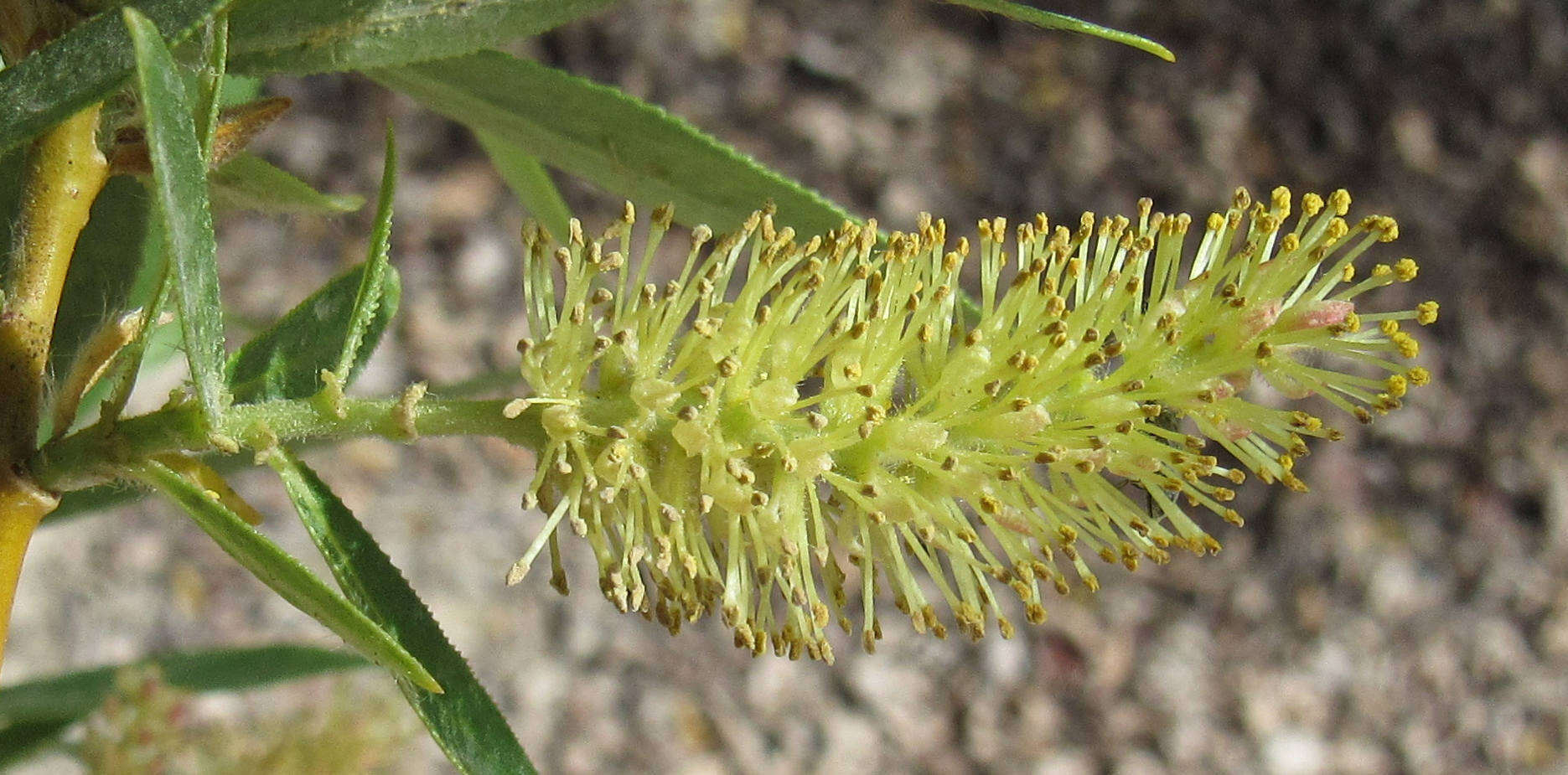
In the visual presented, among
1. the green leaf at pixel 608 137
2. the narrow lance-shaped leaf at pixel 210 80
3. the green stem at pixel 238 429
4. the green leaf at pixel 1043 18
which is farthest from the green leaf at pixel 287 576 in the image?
the green leaf at pixel 1043 18

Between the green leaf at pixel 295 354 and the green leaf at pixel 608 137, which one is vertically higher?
the green leaf at pixel 608 137

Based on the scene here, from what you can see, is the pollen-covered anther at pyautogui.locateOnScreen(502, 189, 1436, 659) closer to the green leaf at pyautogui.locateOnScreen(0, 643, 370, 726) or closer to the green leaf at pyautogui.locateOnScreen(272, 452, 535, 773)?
the green leaf at pyautogui.locateOnScreen(272, 452, 535, 773)

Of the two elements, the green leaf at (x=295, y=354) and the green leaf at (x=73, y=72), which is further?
the green leaf at (x=295, y=354)

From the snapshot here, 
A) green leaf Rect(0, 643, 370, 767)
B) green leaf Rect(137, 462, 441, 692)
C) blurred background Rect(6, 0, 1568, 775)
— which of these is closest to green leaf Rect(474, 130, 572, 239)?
green leaf Rect(137, 462, 441, 692)

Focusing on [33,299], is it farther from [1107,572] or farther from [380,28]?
[1107,572]

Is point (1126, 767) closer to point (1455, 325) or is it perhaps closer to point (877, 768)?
point (877, 768)

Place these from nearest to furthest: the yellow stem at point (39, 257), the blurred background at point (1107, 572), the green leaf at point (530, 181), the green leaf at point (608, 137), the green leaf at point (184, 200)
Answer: the green leaf at point (184, 200) → the yellow stem at point (39, 257) → the green leaf at point (608, 137) → the green leaf at point (530, 181) → the blurred background at point (1107, 572)

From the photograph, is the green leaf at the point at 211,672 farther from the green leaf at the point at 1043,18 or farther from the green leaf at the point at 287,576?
the green leaf at the point at 1043,18

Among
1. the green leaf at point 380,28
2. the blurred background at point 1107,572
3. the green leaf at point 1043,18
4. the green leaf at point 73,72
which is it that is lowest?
the blurred background at point 1107,572
